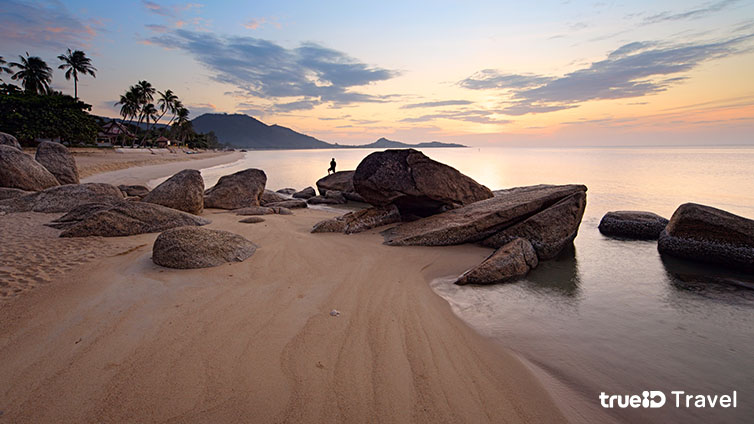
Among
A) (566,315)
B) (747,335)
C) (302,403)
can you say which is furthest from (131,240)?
(747,335)

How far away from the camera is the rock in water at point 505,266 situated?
5930mm

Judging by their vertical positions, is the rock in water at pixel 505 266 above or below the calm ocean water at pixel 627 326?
above

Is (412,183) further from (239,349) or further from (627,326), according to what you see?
(239,349)

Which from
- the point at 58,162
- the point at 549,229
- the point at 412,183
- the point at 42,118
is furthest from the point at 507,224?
the point at 42,118

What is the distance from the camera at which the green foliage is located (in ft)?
116

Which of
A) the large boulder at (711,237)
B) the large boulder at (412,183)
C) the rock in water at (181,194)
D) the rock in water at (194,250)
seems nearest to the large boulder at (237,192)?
the rock in water at (181,194)

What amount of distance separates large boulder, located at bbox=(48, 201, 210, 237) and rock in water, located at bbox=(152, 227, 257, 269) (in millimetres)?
2356

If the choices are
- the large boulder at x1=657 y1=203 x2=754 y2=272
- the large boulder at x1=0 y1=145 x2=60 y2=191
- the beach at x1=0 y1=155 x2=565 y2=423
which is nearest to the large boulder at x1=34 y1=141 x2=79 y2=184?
the large boulder at x1=0 y1=145 x2=60 y2=191

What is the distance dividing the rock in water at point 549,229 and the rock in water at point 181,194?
9.08m

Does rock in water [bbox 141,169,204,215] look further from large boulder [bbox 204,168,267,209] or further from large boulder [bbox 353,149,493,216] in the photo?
large boulder [bbox 353,149,493,216]

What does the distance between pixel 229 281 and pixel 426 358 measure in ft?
10.5

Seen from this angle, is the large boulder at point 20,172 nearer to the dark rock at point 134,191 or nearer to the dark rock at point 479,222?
the dark rock at point 134,191

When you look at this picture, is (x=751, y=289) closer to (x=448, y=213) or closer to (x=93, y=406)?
(x=448, y=213)

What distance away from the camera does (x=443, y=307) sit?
479cm
